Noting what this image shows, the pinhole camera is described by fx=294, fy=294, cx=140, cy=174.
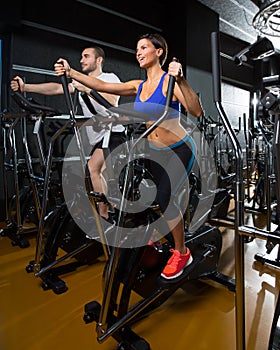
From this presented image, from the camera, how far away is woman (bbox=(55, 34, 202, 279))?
164cm

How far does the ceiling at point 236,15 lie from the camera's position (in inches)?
216

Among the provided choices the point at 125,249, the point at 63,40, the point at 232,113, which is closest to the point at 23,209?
the point at 125,249

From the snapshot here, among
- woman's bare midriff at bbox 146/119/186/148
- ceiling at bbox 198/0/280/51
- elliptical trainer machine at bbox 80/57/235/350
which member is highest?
ceiling at bbox 198/0/280/51

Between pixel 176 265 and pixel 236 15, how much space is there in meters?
6.11

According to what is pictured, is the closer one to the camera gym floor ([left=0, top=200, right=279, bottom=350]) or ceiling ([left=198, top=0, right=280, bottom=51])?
gym floor ([left=0, top=200, right=279, bottom=350])

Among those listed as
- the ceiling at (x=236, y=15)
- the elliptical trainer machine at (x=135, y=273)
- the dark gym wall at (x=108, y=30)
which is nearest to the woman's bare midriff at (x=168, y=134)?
the elliptical trainer machine at (x=135, y=273)

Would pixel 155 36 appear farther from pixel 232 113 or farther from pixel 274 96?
pixel 232 113

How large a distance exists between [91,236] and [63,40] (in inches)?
117

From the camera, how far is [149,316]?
1.82 m

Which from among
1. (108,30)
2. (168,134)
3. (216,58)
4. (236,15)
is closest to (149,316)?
(168,134)

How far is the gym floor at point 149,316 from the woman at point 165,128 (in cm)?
35

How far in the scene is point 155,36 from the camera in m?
1.84

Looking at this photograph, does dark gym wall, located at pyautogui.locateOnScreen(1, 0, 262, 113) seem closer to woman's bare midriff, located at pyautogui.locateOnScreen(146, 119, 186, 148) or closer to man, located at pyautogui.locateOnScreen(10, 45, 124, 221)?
man, located at pyautogui.locateOnScreen(10, 45, 124, 221)

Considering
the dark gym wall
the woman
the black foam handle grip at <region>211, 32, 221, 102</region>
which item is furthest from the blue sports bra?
the dark gym wall
